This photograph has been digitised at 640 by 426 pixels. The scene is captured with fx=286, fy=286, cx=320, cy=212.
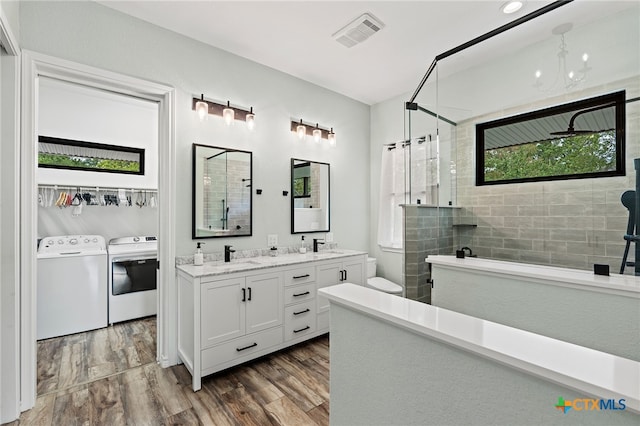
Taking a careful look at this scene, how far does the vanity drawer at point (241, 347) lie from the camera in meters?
→ 2.16

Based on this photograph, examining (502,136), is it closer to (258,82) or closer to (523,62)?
(523,62)

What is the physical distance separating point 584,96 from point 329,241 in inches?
103

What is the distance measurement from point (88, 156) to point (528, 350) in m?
4.64

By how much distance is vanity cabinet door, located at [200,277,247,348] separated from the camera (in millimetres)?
2131

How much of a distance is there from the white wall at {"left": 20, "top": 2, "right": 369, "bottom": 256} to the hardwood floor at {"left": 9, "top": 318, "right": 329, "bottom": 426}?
103cm

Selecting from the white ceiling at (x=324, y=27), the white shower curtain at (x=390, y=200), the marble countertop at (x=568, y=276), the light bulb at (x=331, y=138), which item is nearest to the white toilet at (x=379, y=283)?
the white shower curtain at (x=390, y=200)

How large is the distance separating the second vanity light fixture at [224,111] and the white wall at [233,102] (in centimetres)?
6

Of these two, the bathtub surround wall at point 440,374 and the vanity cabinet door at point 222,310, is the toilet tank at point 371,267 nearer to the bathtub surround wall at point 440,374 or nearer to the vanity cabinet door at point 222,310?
the vanity cabinet door at point 222,310

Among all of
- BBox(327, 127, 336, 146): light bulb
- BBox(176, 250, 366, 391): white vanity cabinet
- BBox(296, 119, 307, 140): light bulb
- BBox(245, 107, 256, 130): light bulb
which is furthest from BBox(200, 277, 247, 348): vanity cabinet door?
BBox(327, 127, 336, 146): light bulb

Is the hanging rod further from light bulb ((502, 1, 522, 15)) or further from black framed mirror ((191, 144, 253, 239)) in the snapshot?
light bulb ((502, 1, 522, 15))

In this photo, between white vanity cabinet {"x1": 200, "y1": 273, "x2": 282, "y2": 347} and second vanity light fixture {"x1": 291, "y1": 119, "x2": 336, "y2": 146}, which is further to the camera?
second vanity light fixture {"x1": 291, "y1": 119, "x2": 336, "y2": 146}

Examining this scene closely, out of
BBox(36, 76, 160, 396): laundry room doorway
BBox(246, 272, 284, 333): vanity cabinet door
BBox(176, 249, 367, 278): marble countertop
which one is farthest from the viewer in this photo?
BBox(36, 76, 160, 396): laundry room doorway

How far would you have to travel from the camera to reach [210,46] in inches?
105

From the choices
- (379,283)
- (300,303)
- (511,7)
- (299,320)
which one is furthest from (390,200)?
(511,7)
